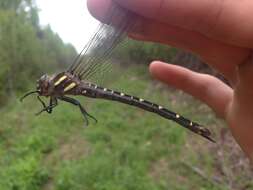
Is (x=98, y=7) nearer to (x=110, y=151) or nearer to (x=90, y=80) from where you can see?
(x=90, y=80)

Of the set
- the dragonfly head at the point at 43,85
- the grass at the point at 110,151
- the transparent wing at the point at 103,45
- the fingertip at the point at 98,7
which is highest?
the fingertip at the point at 98,7

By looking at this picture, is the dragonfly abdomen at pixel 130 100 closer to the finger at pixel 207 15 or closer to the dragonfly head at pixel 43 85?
the dragonfly head at pixel 43 85

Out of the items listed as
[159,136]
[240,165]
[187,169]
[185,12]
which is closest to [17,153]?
[159,136]

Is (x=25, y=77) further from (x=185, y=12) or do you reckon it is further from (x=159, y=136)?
(x=185, y=12)

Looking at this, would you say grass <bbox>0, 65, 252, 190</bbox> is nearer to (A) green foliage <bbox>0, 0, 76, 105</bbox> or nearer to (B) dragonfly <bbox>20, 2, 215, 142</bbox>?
(A) green foliage <bbox>0, 0, 76, 105</bbox>

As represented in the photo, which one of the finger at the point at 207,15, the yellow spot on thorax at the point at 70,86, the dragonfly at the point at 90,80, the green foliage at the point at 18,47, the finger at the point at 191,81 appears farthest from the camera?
the green foliage at the point at 18,47

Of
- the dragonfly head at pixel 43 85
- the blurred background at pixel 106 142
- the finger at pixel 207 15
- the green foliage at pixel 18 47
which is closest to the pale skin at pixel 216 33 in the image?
the finger at pixel 207 15
